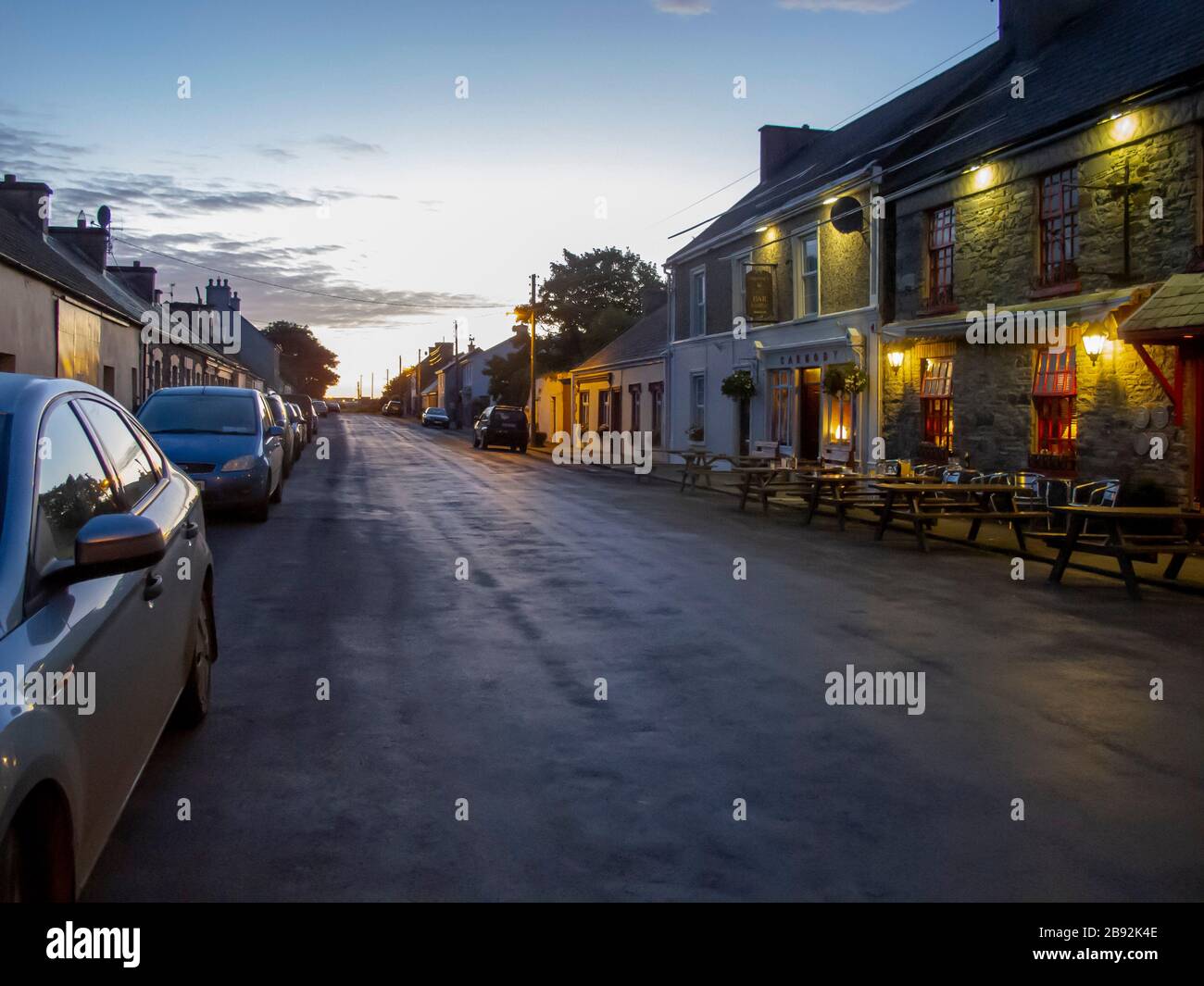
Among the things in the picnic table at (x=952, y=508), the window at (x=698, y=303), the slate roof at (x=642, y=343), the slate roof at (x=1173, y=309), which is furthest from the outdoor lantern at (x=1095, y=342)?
the slate roof at (x=642, y=343)

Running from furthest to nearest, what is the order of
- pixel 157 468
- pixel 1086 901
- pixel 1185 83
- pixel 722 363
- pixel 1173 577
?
pixel 722 363, pixel 1185 83, pixel 1173 577, pixel 157 468, pixel 1086 901

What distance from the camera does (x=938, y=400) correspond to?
20844 mm

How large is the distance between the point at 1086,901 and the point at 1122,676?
3.72 m

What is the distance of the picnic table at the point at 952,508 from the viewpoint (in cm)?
1363

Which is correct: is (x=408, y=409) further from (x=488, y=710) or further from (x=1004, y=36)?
(x=488, y=710)

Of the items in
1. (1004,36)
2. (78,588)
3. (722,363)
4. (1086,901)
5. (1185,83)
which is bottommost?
(1086,901)

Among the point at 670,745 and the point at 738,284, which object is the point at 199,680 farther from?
the point at 738,284

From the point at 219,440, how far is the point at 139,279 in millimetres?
35116

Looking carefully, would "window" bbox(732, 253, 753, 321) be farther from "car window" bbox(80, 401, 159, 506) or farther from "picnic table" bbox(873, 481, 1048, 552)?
"car window" bbox(80, 401, 159, 506)

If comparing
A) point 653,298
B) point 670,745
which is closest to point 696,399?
point 653,298

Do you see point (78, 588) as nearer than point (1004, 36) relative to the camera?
Yes

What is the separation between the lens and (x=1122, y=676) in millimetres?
7070

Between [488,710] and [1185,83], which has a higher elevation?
[1185,83]
